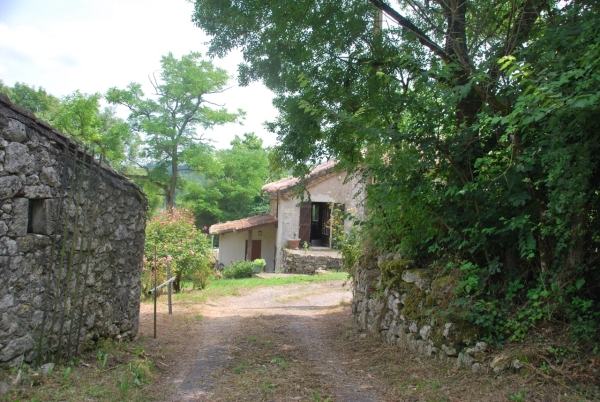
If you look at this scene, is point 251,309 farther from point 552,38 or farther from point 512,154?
point 552,38

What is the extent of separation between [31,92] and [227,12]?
104ft

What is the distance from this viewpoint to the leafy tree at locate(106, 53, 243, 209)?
24.8m

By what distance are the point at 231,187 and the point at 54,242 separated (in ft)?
87.3

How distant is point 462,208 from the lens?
6.10 meters

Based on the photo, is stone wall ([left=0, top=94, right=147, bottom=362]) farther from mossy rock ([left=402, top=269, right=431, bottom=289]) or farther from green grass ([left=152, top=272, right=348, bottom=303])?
green grass ([left=152, top=272, right=348, bottom=303])

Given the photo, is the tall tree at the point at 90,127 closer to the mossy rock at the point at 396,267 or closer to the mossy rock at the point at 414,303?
the mossy rock at the point at 396,267

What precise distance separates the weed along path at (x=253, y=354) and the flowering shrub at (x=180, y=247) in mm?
2323

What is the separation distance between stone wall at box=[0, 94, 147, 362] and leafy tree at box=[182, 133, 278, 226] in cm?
2197

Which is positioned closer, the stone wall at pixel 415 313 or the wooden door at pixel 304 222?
the stone wall at pixel 415 313

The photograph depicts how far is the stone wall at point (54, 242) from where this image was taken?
14.3 ft

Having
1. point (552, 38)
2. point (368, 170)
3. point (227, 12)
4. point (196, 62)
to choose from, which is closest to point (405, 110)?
point (368, 170)

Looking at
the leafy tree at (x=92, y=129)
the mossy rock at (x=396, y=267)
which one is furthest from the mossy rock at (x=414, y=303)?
the leafy tree at (x=92, y=129)

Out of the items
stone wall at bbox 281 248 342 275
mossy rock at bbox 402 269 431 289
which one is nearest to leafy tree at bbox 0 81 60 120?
stone wall at bbox 281 248 342 275

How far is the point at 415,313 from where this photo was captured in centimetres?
620
